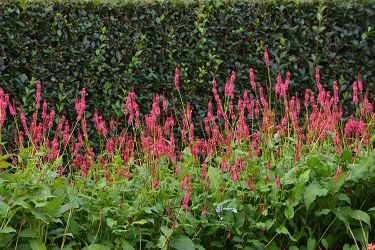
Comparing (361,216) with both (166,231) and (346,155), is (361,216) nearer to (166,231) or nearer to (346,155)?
(346,155)

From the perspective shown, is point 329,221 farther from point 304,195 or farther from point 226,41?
point 226,41

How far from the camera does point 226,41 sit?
7.43 m

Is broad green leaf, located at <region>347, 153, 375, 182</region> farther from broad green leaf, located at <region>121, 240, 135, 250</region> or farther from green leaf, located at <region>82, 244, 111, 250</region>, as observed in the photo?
green leaf, located at <region>82, 244, 111, 250</region>

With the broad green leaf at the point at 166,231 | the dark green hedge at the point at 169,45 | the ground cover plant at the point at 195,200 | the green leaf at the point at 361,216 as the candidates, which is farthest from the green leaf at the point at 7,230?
the dark green hedge at the point at 169,45

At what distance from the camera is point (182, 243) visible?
3.80 metres

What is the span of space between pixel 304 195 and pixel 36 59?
11.2ft

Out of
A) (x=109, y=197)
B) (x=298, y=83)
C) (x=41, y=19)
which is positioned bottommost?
(x=298, y=83)

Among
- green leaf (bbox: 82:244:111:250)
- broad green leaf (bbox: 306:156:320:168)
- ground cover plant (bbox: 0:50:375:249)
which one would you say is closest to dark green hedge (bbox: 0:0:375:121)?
ground cover plant (bbox: 0:50:375:249)

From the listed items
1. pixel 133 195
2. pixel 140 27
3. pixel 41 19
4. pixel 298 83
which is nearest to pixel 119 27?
pixel 140 27

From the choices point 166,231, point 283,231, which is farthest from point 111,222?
point 283,231

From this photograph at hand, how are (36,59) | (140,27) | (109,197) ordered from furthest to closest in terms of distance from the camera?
(140,27) → (36,59) → (109,197)

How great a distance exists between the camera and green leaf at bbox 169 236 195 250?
3781 mm

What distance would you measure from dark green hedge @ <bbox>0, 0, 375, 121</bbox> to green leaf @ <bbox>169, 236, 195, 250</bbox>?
9.96 feet

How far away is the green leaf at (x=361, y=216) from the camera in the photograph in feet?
13.3
